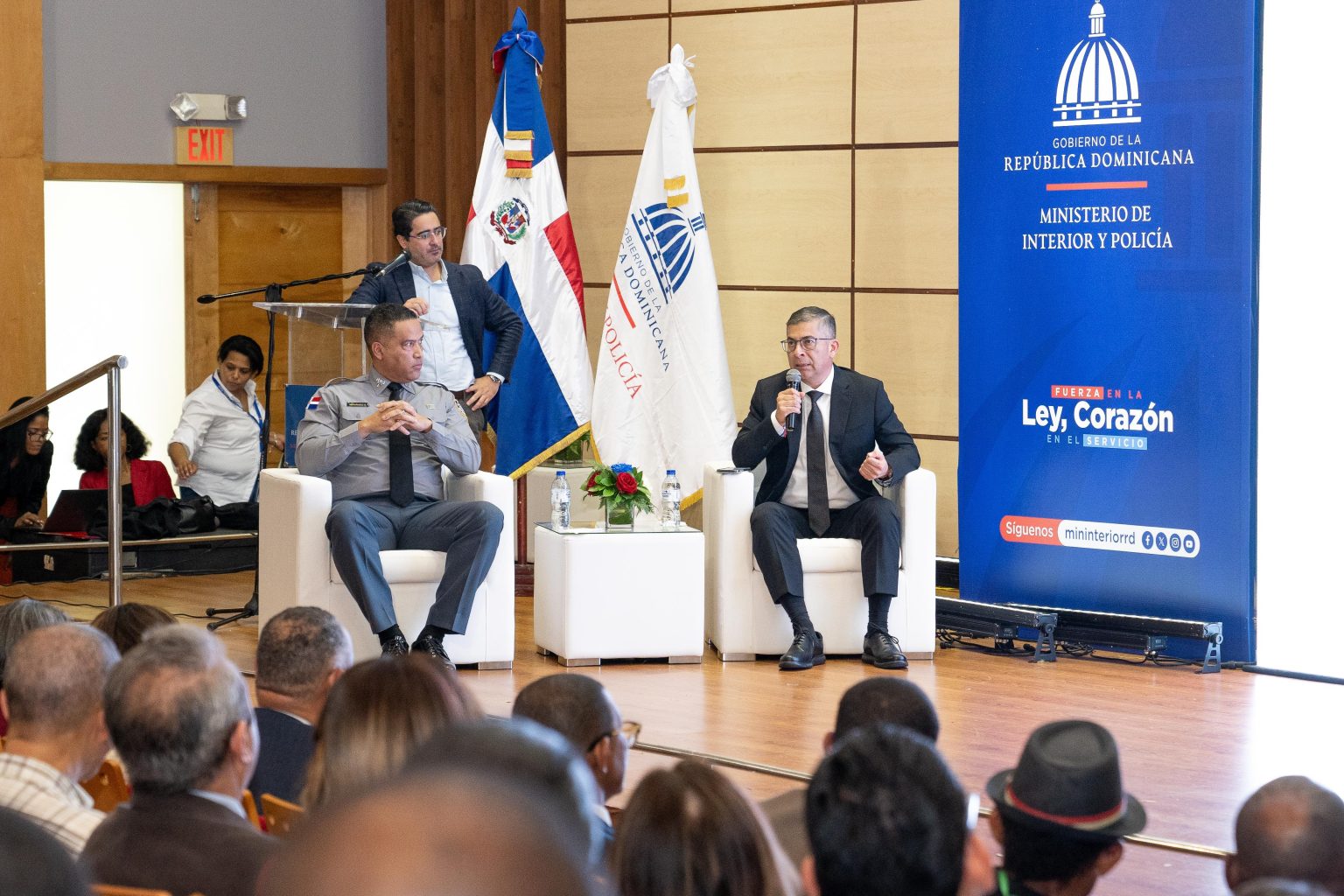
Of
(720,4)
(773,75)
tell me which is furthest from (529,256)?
(720,4)

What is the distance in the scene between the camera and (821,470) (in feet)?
19.9

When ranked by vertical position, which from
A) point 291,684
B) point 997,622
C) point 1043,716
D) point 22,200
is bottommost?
point 1043,716

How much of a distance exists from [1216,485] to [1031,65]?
1.68 metres

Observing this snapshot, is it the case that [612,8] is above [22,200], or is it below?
above

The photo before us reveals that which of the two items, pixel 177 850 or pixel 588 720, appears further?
pixel 588 720

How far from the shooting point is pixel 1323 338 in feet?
18.9

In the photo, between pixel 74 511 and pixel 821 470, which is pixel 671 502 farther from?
pixel 74 511

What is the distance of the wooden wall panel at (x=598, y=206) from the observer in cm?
812

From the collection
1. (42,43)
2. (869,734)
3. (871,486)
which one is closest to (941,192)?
(871,486)

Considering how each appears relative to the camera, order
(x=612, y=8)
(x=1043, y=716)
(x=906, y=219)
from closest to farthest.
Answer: (x=1043, y=716), (x=906, y=219), (x=612, y=8)

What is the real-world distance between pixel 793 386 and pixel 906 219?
1624 millimetres

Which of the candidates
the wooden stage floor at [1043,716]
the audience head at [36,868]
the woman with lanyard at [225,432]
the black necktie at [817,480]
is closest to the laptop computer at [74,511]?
the woman with lanyard at [225,432]

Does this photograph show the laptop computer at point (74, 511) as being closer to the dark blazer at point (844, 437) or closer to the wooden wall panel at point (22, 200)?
the wooden wall panel at point (22, 200)

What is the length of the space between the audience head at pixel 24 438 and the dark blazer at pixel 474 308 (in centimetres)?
168
